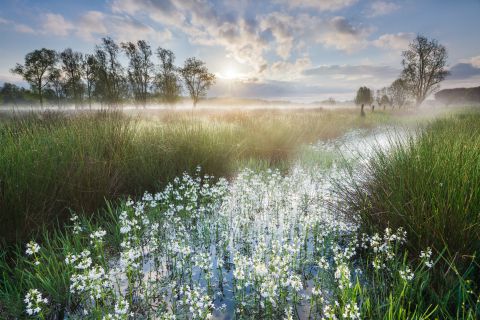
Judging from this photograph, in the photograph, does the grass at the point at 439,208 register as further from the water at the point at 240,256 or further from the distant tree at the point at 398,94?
the distant tree at the point at 398,94

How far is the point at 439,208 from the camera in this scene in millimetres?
3174

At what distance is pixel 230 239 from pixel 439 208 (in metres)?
2.99

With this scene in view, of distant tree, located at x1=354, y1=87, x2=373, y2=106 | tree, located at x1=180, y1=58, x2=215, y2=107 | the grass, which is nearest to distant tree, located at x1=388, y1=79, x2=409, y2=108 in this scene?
distant tree, located at x1=354, y1=87, x2=373, y2=106

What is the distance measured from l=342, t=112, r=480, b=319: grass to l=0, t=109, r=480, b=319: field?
0.02 meters

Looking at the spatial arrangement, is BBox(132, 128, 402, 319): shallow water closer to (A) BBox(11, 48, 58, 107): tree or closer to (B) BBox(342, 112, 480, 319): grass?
(B) BBox(342, 112, 480, 319): grass

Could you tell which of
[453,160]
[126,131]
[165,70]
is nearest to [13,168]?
[126,131]

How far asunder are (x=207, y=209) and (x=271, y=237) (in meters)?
1.51

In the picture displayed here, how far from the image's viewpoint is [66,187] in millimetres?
4715

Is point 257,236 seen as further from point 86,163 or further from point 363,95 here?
point 363,95

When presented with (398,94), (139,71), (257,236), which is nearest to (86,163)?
(257,236)

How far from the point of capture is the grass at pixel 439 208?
281 cm

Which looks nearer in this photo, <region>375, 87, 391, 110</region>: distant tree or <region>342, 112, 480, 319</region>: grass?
<region>342, 112, 480, 319</region>: grass

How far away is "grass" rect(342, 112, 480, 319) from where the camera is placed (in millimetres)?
2808

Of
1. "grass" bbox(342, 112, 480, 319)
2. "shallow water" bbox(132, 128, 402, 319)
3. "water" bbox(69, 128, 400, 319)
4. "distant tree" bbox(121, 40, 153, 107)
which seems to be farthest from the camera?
"distant tree" bbox(121, 40, 153, 107)
